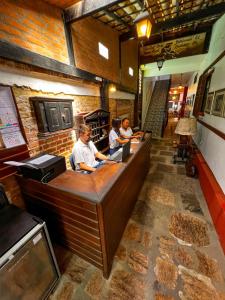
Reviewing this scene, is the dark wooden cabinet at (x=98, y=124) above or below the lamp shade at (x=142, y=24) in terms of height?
below

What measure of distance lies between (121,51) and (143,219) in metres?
4.77

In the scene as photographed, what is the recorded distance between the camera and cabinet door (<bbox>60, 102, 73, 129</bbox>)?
6.61ft

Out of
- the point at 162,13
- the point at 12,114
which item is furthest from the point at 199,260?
the point at 162,13

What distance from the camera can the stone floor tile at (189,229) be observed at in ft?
5.76

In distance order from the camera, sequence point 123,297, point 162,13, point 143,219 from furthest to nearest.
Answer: point 162,13, point 143,219, point 123,297

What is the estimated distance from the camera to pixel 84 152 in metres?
2.02

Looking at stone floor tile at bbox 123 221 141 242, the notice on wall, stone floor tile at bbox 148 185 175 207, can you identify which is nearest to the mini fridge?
the notice on wall

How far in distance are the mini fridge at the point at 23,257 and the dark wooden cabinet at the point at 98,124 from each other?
1733mm

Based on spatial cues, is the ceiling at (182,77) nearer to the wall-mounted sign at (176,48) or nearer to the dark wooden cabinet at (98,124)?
the wall-mounted sign at (176,48)

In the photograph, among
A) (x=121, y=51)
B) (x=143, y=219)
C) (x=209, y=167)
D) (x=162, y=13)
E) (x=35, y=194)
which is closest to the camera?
(x=35, y=194)

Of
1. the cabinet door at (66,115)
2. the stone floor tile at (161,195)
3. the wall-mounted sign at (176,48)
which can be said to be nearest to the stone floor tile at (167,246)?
the stone floor tile at (161,195)

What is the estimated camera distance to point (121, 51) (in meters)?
4.18

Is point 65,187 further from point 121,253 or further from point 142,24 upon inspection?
point 142,24

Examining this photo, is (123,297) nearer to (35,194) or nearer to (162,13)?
(35,194)
